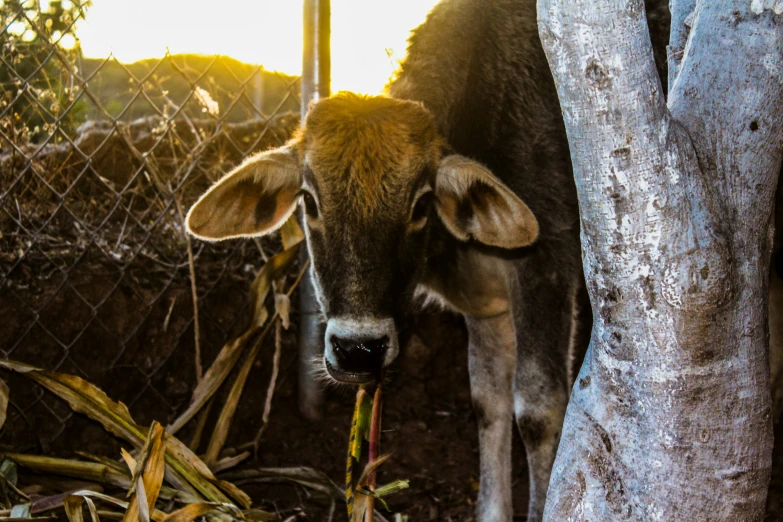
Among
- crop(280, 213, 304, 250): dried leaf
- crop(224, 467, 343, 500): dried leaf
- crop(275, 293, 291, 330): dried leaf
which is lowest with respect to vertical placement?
crop(224, 467, 343, 500): dried leaf

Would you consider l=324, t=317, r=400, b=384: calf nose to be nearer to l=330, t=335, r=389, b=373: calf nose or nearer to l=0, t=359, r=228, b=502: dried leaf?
l=330, t=335, r=389, b=373: calf nose

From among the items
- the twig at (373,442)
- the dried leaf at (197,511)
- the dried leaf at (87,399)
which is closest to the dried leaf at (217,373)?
the dried leaf at (87,399)

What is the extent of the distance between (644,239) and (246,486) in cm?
291

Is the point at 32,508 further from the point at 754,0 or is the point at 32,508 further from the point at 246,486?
the point at 754,0

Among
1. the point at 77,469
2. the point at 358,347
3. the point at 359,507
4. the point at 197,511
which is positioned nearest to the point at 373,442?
the point at 359,507

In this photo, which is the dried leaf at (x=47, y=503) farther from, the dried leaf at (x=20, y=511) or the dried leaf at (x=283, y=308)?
the dried leaf at (x=283, y=308)

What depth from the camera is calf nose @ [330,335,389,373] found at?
10.1ft

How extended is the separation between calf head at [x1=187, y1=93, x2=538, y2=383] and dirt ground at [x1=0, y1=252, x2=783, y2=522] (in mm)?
798

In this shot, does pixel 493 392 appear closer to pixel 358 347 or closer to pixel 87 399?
pixel 358 347

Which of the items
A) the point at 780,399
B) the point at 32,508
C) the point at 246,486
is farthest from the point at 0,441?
the point at 780,399

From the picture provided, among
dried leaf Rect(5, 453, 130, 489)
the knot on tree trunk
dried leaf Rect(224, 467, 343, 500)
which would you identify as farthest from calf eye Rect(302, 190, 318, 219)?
the knot on tree trunk

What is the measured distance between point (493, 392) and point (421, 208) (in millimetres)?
1434

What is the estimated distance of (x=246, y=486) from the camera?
167 inches

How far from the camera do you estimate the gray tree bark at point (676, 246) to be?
1.97 metres
